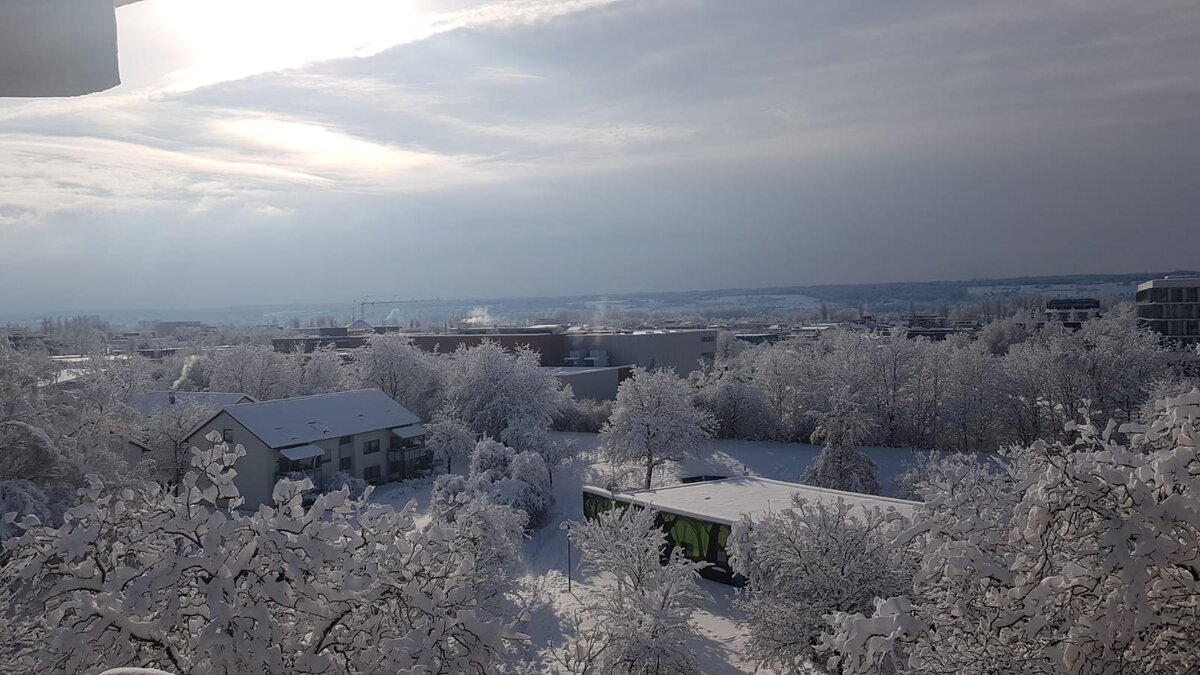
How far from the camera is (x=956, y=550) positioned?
4.57m

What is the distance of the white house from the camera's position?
26.2m

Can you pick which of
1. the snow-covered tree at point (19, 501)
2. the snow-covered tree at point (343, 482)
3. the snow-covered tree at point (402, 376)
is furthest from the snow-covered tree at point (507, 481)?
the snow-covered tree at point (402, 376)

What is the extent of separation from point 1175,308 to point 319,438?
5206cm

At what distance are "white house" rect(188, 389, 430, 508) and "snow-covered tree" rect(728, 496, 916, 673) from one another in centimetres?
1888

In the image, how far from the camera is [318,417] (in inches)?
1139

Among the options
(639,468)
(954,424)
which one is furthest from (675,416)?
(954,424)

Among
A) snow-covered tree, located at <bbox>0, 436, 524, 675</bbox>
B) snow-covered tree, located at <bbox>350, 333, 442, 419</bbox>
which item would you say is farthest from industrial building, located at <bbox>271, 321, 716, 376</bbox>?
snow-covered tree, located at <bbox>0, 436, 524, 675</bbox>

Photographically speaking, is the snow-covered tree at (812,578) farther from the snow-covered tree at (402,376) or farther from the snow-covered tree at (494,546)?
the snow-covered tree at (402,376)

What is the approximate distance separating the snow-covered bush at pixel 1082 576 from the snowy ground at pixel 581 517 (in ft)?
30.5

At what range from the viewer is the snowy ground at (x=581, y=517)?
15.0m

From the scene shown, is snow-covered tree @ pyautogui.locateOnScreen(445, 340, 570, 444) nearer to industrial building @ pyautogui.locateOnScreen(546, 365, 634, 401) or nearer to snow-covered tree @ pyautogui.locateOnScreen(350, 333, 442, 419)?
snow-covered tree @ pyautogui.locateOnScreen(350, 333, 442, 419)

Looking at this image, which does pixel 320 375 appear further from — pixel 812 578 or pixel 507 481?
pixel 812 578

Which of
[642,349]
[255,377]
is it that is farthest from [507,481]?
[642,349]

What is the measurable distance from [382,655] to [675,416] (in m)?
24.1
